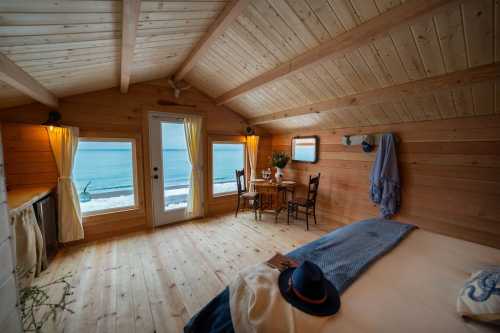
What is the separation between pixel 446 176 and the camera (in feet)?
8.09

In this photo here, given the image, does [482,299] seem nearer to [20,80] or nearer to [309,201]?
[309,201]

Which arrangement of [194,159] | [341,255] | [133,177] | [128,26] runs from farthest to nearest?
[194,159] → [133,177] → [128,26] → [341,255]

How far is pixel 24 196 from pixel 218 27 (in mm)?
2727

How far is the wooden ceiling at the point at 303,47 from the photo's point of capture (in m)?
1.42

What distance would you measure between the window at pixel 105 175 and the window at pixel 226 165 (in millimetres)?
1505

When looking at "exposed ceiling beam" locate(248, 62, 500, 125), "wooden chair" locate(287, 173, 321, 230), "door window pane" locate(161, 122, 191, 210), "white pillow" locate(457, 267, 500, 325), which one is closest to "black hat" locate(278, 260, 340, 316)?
"white pillow" locate(457, 267, 500, 325)

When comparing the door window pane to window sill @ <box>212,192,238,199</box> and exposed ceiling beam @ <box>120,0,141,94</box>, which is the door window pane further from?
exposed ceiling beam @ <box>120,0,141,94</box>

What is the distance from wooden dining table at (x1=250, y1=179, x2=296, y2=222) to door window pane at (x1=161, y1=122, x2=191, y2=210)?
1399mm

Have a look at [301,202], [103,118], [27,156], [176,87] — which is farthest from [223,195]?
[27,156]

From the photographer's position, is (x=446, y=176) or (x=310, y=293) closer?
(x=310, y=293)

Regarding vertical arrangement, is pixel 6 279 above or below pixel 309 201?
above

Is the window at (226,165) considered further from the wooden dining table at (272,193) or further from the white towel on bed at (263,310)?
the white towel on bed at (263,310)

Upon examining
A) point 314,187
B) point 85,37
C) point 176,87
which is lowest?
point 314,187

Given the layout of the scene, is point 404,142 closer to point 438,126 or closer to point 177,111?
point 438,126
